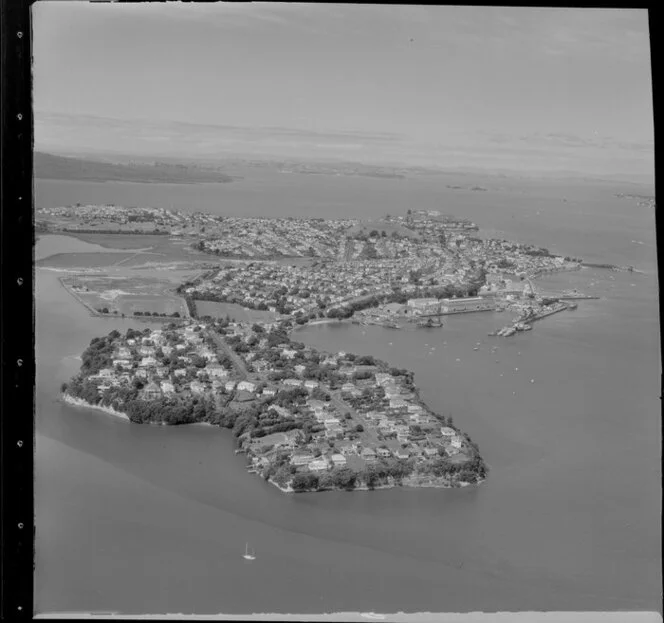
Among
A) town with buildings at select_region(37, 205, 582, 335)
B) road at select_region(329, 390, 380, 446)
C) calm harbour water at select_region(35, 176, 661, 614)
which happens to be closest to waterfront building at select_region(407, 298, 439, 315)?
town with buildings at select_region(37, 205, 582, 335)

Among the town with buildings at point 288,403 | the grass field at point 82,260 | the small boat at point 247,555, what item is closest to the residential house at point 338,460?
the town with buildings at point 288,403

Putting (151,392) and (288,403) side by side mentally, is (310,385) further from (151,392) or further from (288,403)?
(151,392)

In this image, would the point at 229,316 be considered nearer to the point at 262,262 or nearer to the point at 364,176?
the point at 262,262

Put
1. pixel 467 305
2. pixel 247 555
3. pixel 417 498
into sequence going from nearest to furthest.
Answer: pixel 247 555, pixel 417 498, pixel 467 305

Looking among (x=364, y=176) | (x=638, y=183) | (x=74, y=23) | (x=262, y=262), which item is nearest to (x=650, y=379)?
(x=638, y=183)

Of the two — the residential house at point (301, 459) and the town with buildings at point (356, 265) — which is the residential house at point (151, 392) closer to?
the town with buildings at point (356, 265)

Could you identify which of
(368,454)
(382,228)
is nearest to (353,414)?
(368,454)
